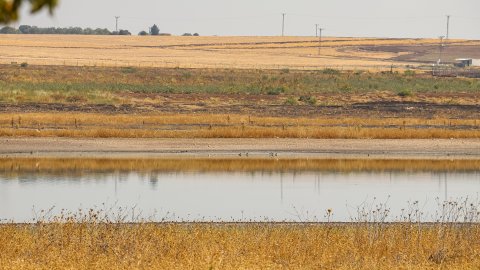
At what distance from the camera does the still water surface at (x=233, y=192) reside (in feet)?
82.5

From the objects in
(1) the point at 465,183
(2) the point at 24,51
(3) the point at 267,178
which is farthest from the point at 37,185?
(2) the point at 24,51

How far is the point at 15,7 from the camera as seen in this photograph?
8.55 metres

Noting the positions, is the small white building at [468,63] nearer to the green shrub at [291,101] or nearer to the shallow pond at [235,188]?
the green shrub at [291,101]

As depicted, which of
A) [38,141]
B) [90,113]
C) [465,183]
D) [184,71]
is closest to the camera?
[465,183]

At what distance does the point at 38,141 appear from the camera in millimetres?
42000

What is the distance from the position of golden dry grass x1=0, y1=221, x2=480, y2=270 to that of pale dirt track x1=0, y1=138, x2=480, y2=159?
861 inches

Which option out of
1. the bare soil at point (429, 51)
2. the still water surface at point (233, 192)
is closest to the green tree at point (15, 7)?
the still water surface at point (233, 192)

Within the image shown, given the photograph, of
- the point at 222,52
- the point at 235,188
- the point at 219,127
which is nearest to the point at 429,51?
the point at 222,52

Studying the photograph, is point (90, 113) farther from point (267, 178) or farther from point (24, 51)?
point (24, 51)

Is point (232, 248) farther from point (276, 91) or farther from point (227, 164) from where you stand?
point (276, 91)

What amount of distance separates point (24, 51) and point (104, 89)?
62869 millimetres

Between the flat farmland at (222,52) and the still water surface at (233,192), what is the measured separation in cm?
7945

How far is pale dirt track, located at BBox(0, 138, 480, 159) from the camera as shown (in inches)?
1586

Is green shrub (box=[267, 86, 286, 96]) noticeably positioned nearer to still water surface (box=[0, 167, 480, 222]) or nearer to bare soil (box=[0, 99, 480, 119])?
bare soil (box=[0, 99, 480, 119])
